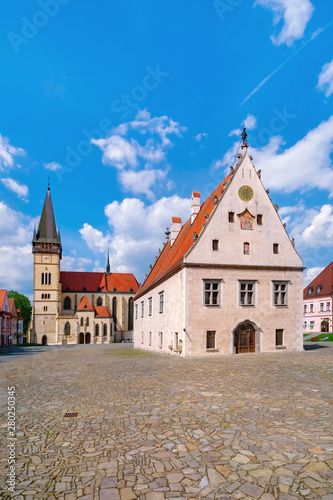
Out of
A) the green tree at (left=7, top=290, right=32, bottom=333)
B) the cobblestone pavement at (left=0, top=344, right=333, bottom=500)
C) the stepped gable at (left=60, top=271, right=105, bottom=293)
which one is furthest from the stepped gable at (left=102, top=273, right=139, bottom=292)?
the cobblestone pavement at (left=0, top=344, right=333, bottom=500)

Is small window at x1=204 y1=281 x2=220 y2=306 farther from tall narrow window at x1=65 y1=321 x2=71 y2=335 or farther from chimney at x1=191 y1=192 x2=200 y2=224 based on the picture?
tall narrow window at x1=65 y1=321 x2=71 y2=335

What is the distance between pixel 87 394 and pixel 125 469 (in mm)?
5644

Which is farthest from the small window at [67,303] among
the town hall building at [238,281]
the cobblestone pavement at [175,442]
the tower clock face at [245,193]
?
the cobblestone pavement at [175,442]

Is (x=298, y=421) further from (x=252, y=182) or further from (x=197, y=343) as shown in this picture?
(x=252, y=182)

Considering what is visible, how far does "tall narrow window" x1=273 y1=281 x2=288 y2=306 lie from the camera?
26.3 metres

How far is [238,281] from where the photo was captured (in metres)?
25.3

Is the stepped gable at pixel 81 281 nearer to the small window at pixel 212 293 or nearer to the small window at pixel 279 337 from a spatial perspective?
the small window at pixel 212 293

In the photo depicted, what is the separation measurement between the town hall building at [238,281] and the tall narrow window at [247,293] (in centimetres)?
7

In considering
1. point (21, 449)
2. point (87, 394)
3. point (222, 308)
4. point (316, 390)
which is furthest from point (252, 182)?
point (21, 449)

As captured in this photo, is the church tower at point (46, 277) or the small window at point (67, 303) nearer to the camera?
the church tower at point (46, 277)

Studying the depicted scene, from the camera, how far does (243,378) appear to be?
1256 centimetres

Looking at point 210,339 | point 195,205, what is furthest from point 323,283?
point 210,339

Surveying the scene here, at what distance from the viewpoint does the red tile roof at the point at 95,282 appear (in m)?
91.4

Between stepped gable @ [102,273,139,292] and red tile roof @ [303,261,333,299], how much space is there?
46.1m
